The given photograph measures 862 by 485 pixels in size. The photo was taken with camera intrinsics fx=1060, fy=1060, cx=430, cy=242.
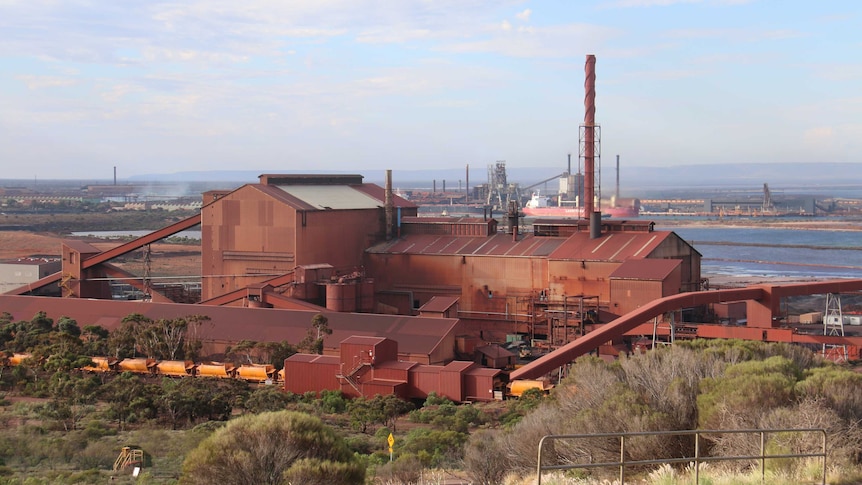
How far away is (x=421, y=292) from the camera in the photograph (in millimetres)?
49062

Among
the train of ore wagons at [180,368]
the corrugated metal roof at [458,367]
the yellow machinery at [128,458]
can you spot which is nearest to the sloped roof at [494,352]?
the corrugated metal roof at [458,367]

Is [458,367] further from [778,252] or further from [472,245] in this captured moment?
[778,252]

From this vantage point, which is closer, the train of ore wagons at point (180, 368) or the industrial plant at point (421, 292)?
the industrial plant at point (421, 292)

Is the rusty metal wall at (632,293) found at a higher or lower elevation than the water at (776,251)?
higher

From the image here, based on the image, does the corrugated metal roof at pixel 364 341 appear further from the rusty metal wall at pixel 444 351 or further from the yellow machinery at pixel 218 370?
the yellow machinery at pixel 218 370

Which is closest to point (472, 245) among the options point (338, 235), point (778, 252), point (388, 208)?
point (388, 208)

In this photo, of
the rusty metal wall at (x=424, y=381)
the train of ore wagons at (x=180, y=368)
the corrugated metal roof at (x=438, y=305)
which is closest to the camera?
the rusty metal wall at (x=424, y=381)

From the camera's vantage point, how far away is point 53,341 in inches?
1567

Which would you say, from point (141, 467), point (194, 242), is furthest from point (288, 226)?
point (194, 242)

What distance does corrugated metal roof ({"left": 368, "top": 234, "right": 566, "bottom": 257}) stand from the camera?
47.1 meters

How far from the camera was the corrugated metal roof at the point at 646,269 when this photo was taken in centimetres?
3984

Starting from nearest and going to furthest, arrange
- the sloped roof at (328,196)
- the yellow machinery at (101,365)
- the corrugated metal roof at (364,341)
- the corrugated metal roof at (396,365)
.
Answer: the corrugated metal roof at (396,365), the corrugated metal roof at (364,341), the yellow machinery at (101,365), the sloped roof at (328,196)

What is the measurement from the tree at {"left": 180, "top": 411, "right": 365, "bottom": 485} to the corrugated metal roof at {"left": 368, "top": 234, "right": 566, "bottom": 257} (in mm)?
29384

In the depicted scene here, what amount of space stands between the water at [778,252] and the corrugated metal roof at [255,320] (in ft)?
175
